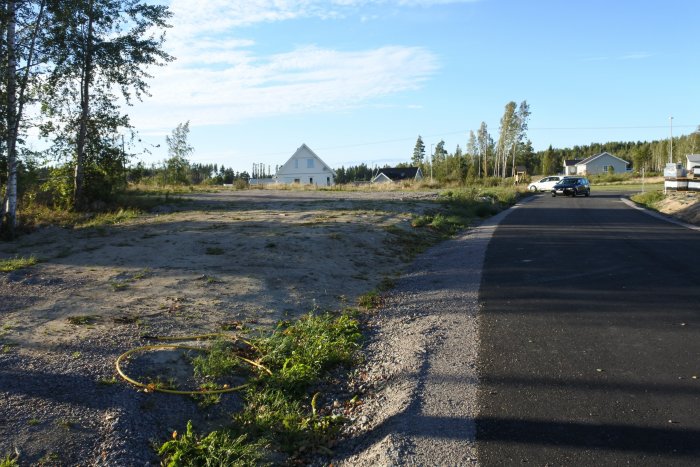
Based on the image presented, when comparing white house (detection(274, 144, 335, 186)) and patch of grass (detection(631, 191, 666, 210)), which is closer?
patch of grass (detection(631, 191, 666, 210))

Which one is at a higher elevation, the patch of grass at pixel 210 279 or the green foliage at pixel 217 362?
the patch of grass at pixel 210 279

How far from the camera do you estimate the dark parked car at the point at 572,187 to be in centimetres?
4331

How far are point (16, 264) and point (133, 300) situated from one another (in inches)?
137

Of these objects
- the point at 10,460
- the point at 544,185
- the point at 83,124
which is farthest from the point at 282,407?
the point at 544,185

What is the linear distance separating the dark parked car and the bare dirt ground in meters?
31.8

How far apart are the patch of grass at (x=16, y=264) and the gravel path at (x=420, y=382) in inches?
248

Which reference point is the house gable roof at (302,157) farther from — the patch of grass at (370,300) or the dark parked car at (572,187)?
the patch of grass at (370,300)

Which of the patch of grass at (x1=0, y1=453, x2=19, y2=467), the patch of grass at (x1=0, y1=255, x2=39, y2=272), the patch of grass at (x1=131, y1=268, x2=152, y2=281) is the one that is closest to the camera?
the patch of grass at (x1=0, y1=453, x2=19, y2=467)

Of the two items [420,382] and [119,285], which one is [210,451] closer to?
[420,382]

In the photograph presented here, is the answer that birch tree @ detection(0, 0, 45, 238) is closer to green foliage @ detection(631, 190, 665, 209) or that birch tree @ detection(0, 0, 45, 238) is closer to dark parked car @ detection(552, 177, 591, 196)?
green foliage @ detection(631, 190, 665, 209)

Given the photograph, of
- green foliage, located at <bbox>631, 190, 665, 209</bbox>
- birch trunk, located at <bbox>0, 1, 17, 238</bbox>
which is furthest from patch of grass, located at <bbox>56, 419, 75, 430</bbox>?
green foliage, located at <bbox>631, 190, 665, 209</bbox>

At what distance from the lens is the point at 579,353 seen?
566cm

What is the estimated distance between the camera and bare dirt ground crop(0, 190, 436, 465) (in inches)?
164

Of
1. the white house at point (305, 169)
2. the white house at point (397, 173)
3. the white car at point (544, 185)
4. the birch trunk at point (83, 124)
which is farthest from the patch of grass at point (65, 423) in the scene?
the white house at point (397, 173)
